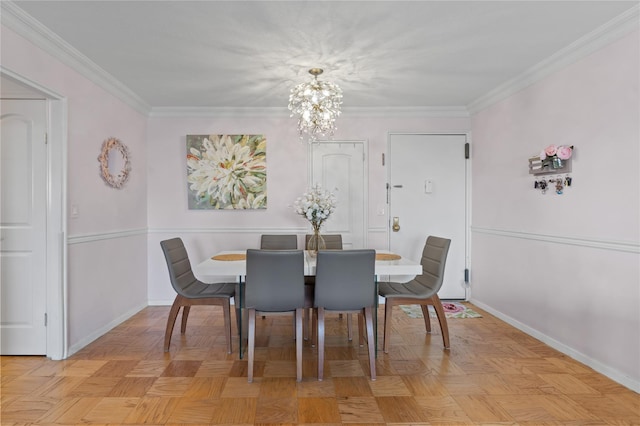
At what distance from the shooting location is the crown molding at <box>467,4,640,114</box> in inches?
90.1

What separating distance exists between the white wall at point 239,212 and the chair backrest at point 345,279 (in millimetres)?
1915

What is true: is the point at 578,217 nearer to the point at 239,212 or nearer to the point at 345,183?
the point at 345,183

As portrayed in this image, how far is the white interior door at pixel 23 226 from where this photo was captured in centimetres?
273

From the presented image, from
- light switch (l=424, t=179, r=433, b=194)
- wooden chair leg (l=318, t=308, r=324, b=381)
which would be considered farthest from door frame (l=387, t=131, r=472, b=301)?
wooden chair leg (l=318, t=308, r=324, b=381)

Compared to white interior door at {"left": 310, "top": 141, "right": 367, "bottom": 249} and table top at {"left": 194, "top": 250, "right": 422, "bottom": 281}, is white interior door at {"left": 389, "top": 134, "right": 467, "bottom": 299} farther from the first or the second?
table top at {"left": 194, "top": 250, "right": 422, "bottom": 281}

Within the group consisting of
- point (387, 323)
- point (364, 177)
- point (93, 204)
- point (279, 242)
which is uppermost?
point (364, 177)

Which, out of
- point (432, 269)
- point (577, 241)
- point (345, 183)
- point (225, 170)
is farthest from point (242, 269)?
point (577, 241)

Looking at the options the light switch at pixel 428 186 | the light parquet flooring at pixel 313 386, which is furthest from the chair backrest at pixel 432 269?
the light switch at pixel 428 186

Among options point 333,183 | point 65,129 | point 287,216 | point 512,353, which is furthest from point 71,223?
point 512,353

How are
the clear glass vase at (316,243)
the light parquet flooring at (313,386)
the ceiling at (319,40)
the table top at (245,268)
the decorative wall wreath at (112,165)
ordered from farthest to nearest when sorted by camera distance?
the decorative wall wreath at (112,165)
the clear glass vase at (316,243)
the table top at (245,268)
the ceiling at (319,40)
the light parquet flooring at (313,386)

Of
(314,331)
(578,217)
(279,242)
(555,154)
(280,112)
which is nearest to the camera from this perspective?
(578,217)

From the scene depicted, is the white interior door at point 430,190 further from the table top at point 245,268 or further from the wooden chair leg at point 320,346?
the wooden chair leg at point 320,346

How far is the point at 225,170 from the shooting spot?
14.0 ft

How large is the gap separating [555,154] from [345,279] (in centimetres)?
197
